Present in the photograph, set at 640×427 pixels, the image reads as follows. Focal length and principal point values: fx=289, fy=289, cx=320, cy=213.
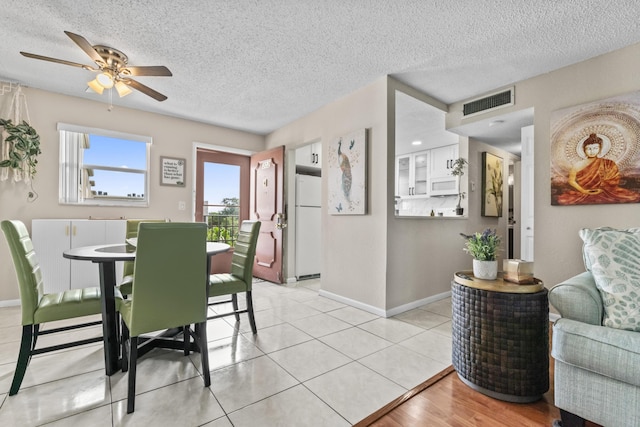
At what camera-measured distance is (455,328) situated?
182 centimetres

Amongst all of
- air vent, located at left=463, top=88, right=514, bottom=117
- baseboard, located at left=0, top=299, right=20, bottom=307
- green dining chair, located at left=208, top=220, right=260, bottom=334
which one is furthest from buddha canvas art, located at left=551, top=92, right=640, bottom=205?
baseboard, located at left=0, top=299, right=20, bottom=307

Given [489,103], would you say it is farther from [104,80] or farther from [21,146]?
[21,146]

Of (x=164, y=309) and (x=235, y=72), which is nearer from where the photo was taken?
(x=164, y=309)

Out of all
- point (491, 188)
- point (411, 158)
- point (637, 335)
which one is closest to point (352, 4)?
point (637, 335)

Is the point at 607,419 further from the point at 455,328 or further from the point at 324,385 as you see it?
the point at 324,385

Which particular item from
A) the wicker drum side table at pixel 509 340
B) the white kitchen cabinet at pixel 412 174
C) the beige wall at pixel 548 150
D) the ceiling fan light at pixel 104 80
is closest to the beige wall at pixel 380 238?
the beige wall at pixel 548 150

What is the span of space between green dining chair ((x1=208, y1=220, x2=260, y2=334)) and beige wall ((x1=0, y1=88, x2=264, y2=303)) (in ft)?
6.86

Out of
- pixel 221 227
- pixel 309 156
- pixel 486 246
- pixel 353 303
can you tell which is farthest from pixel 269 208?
pixel 486 246

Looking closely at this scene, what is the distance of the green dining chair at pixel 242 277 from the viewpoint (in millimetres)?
2428

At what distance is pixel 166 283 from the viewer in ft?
5.35

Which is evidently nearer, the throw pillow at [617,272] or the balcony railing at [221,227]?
the throw pillow at [617,272]

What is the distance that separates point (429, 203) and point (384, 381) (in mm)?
4447

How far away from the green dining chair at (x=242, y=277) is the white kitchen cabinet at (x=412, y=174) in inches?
160

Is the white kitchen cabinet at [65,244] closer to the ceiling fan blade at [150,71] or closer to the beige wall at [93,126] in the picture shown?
the beige wall at [93,126]
